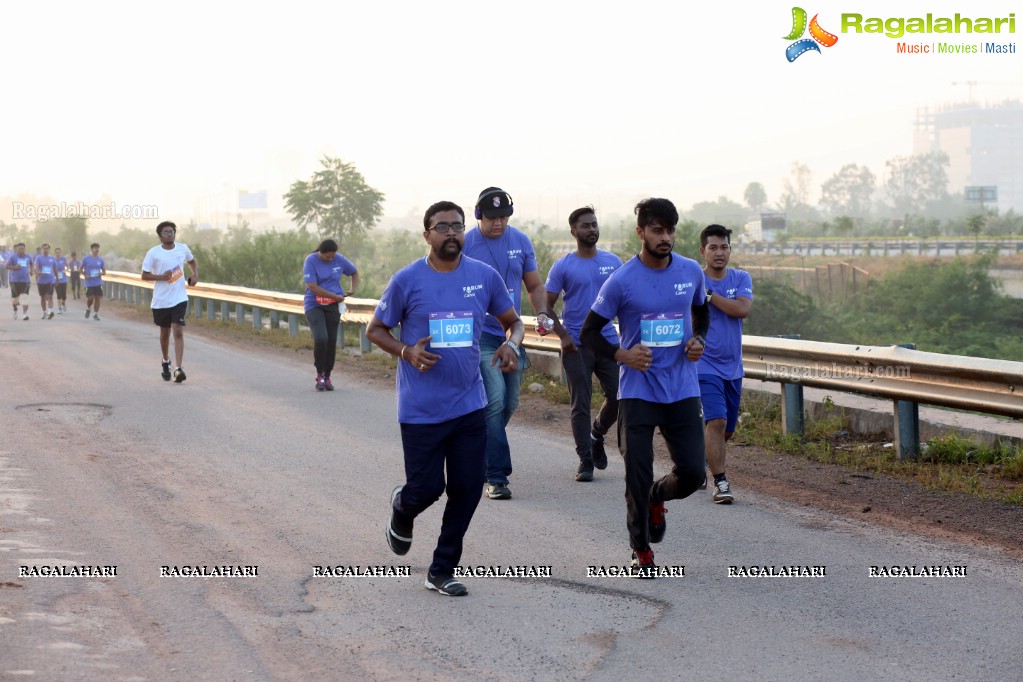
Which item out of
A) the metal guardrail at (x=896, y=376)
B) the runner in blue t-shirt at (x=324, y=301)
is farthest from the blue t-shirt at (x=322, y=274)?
the metal guardrail at (x=896, y=376)

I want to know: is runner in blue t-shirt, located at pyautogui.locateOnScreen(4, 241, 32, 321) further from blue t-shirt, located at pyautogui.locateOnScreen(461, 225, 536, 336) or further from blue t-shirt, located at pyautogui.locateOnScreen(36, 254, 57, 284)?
blue t-shirt, located at pyautogui.locateOnScreen(461, 225, 536, 336)

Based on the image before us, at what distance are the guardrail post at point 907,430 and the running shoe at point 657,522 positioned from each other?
3416 mm

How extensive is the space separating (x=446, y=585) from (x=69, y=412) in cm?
754

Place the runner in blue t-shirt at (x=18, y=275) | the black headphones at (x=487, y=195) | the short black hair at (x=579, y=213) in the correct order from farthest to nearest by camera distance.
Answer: the runner in blue t-shirt at (x=18, y=275) → the short black hair at (x=579, y=213) → the black headphones at (x=487, y=195)

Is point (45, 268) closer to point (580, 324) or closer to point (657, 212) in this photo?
point (580, 324)

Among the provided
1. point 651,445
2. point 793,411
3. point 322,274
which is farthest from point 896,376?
point 322,274

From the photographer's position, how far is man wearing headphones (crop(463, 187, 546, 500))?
27.8ft

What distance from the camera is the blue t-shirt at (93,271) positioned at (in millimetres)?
29812

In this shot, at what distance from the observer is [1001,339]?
161 ft

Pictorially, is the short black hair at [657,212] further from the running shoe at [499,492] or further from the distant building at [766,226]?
the distant building at [766,226]

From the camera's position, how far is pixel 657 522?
6691mm

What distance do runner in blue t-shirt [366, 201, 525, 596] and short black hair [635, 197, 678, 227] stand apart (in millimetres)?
913

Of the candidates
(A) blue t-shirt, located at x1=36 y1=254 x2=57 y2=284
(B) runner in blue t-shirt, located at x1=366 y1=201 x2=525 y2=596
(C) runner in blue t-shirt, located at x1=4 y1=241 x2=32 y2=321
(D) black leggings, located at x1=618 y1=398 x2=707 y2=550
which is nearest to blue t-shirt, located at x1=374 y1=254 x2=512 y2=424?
(B) runner in blue t-shirt, located at x1=366 y1=201 x2=525 y2=596

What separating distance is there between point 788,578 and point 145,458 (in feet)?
18.2
